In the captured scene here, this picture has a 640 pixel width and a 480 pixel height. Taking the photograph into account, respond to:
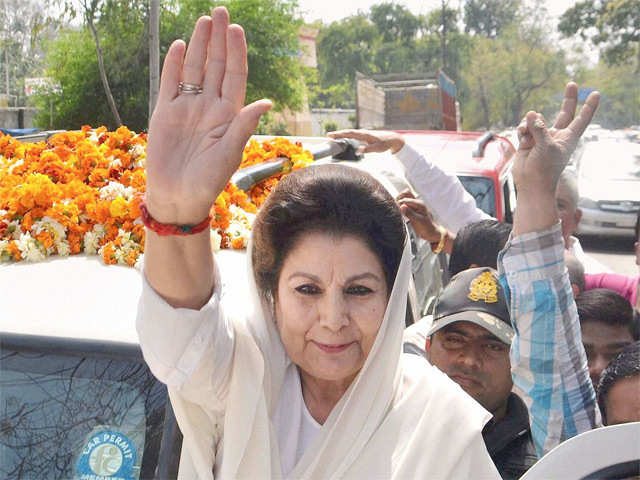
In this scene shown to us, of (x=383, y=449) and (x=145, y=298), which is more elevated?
(x=145, y=298)

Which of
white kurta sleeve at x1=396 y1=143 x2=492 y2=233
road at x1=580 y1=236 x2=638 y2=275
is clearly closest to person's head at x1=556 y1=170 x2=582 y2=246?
white kurta sleeve at x1=396 y1=143 x2=492 y2=233

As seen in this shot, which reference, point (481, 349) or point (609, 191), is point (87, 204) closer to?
point (481, 349)

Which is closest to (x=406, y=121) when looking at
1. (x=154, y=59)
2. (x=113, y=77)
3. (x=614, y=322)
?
(x=113, y=77)

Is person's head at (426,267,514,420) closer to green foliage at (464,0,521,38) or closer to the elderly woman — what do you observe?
the elderly woman

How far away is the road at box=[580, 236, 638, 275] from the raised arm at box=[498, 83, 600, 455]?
953 cm

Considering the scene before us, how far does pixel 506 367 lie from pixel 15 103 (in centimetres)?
3099

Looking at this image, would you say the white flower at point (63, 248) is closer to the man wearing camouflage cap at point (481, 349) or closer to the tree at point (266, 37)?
the man wearing camouflage cap at point (481, 349)

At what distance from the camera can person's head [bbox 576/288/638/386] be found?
7.58ft

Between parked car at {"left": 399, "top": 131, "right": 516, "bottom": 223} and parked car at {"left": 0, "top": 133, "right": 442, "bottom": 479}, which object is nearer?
parked car at {"left": 0, "top": 133, "right": 442, "bottom": 479}

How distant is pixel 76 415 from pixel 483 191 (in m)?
3.85

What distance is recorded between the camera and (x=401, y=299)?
5.19 ft

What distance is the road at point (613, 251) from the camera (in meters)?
10.9

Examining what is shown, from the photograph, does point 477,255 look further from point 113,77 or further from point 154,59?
point 113,77

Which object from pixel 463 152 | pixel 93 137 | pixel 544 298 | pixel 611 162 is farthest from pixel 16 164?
pixel 611 162
